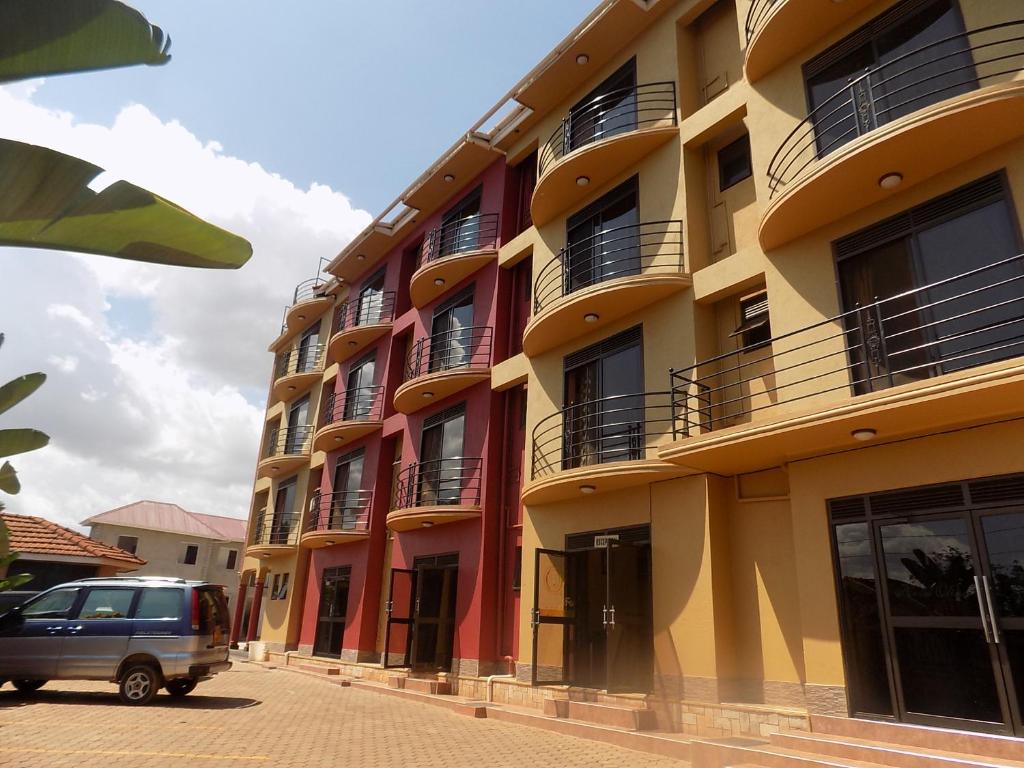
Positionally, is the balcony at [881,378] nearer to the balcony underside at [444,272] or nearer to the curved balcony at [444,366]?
the curved balcony at [444,366]

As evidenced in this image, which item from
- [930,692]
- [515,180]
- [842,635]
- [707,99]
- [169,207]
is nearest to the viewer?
[169,207]

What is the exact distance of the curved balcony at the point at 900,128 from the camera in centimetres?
759

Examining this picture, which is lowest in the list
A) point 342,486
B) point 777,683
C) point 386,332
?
point 777,683

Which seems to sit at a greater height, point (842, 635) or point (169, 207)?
point (169, 207)

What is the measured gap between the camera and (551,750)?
28.9ft

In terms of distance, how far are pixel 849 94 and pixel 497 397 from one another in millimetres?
9347

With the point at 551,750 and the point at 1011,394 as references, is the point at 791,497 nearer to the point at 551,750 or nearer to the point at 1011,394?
the point at 1011,394

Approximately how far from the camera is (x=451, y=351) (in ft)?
58.5

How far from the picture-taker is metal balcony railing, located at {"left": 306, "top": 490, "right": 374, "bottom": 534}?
786 inches

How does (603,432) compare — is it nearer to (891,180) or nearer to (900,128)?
(891,180)

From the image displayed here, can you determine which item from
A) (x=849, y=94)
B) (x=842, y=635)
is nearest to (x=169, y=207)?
(x=842, y=635)

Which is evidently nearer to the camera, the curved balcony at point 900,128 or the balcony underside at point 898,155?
the balcony underside at point 898,155

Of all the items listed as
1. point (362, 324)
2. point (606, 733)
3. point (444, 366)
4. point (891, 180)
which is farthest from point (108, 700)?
point (362, 324)

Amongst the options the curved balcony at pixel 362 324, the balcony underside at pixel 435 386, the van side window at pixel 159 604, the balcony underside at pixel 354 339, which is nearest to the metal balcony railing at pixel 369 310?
the curved balcony at pixel 362 324
